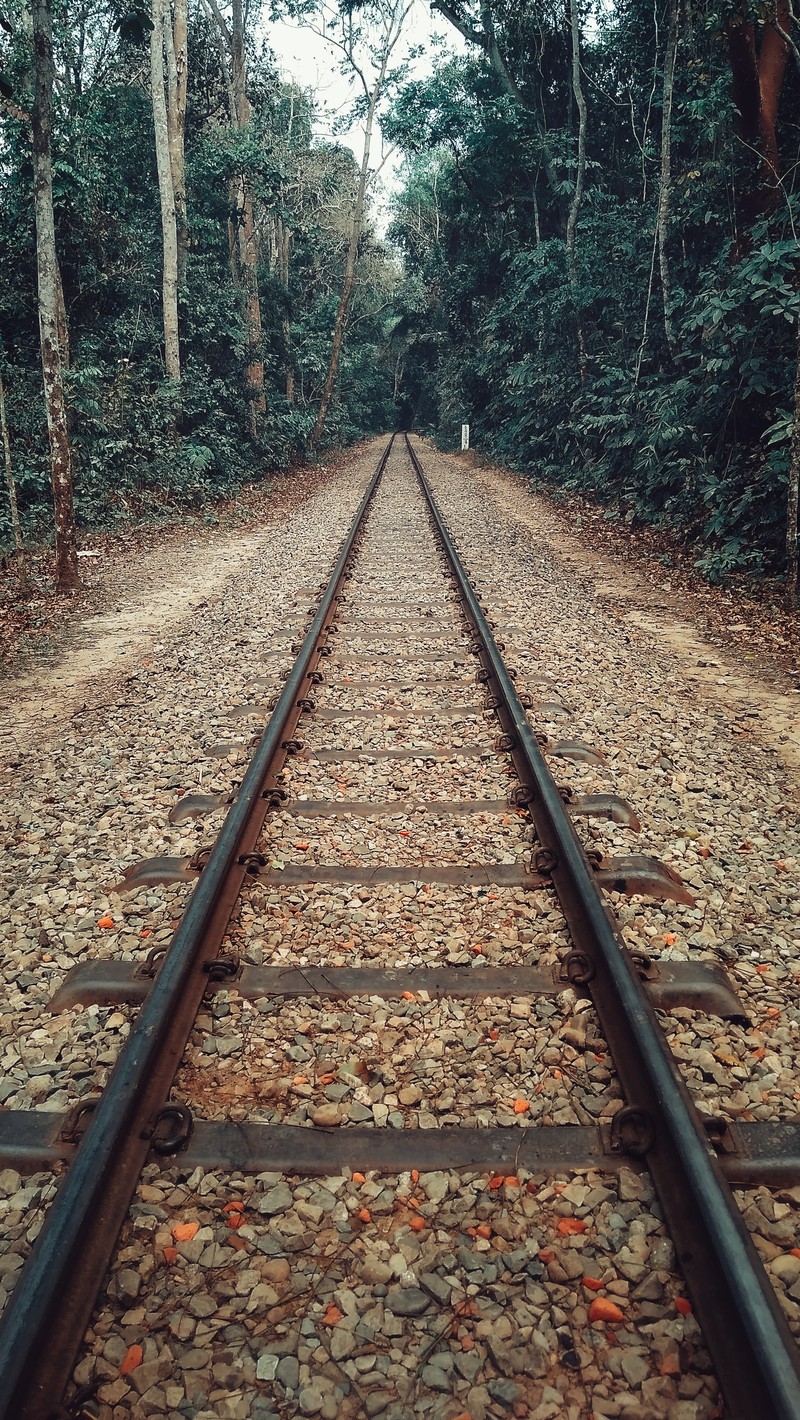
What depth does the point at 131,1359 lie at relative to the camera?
1650 mm

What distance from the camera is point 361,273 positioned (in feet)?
119

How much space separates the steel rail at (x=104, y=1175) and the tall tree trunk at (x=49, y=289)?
22.9ft

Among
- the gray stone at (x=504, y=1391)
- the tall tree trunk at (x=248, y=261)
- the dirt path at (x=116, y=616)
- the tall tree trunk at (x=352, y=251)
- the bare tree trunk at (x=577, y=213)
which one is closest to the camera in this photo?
the gray stone at (x=504, y=1391)

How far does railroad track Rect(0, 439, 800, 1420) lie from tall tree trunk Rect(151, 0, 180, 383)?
13.1m

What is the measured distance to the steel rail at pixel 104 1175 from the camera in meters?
1.53

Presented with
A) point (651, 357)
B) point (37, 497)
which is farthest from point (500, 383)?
point (37, 497)

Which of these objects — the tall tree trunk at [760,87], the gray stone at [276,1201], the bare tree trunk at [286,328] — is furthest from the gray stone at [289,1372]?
the bare tree trunk at [286,328]

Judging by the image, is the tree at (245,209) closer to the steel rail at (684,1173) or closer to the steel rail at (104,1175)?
the steel rail at (104,1175)

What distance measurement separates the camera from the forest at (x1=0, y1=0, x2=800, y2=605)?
916 centimetres

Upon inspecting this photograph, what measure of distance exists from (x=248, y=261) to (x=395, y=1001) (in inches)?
829

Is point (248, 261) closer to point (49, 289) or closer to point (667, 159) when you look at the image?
point (667, 159)

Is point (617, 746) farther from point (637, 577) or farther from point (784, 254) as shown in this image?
point (784, 254)

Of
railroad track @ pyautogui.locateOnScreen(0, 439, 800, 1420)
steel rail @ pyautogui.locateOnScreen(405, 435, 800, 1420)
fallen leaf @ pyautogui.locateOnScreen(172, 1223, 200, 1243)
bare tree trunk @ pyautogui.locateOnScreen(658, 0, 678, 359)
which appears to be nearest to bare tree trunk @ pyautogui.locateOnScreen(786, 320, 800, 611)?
railroad track @ pyautogui.locateOnScreen(0, 439, 800, 1420)

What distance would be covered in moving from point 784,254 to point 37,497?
1081 cm
